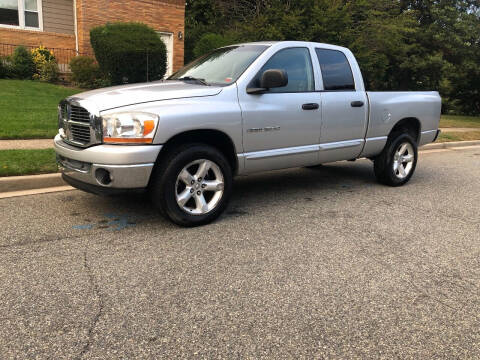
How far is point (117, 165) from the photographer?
153 inches

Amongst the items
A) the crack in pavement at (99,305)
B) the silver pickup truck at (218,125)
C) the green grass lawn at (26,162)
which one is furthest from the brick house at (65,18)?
the crack in pavement at (99,305)

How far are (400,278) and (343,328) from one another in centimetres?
96

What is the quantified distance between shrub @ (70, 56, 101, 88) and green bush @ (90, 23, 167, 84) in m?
0.66

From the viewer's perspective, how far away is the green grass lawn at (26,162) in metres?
5.50

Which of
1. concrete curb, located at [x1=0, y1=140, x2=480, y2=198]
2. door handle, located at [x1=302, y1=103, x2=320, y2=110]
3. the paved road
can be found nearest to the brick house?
concrete curb, located at [x1=0, y1=140, x2=480, y2=198]

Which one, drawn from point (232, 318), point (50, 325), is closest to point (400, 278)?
point (232, 318)

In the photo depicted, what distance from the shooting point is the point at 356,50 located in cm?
1638

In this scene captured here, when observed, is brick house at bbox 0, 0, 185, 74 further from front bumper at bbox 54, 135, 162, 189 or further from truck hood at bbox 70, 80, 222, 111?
front bumper at bbox 54, 135, 162, 189

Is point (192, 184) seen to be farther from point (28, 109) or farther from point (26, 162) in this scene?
point (28, 109)

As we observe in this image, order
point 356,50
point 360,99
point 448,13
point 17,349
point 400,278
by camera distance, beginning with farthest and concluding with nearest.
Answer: point 448,13 < point 356,50 < point 360,99 < point 400,278 < point 17,349

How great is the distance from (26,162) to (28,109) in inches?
189

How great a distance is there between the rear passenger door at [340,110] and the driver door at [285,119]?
171 mm

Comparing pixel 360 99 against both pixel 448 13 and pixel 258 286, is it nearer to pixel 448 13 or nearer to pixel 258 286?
pixel 258 286

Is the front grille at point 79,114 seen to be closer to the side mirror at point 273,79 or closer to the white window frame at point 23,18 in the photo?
the side mirror at point 273,79
